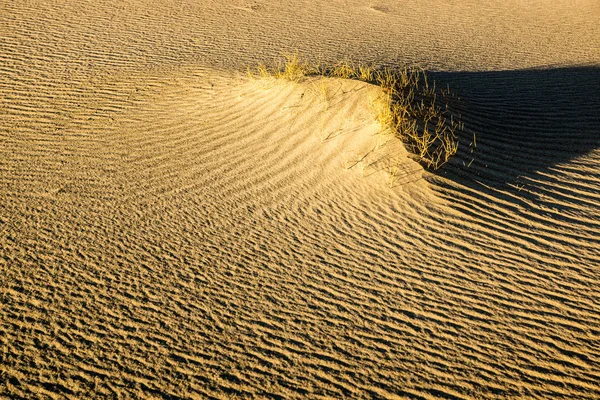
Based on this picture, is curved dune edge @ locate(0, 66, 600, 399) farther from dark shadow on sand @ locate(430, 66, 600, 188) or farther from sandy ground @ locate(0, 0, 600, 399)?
dark shadow on sand @ locate(430, 66, 600, 188)

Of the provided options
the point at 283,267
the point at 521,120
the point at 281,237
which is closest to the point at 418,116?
the point at 521,120

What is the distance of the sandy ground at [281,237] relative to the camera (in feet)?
11.4

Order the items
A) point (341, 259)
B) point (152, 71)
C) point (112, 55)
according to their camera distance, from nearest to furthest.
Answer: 1. point (341, 259)
2. point (152, 71)
3. point (112, 55)

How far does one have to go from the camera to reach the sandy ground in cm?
348

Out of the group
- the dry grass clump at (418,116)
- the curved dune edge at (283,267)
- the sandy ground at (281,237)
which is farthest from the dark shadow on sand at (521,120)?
the curved dune edge at (283,267)

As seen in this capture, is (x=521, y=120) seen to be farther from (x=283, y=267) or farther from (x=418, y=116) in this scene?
(x=283, y=267)

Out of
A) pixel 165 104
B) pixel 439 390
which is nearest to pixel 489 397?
pixel 439 390

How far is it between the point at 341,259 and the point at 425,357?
3.71ft

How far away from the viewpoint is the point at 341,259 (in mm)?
4414

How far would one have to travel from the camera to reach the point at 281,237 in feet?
15.3

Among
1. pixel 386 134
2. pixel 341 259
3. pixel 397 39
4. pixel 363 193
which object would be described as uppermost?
pixel 397 39

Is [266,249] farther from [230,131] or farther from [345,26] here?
[345,26]

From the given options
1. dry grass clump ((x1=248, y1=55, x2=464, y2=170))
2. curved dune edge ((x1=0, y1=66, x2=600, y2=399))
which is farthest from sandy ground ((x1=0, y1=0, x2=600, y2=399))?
dry grass clump ((x1=248, y1=55, x2=464, y2=170))

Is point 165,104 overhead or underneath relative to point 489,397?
overhead
